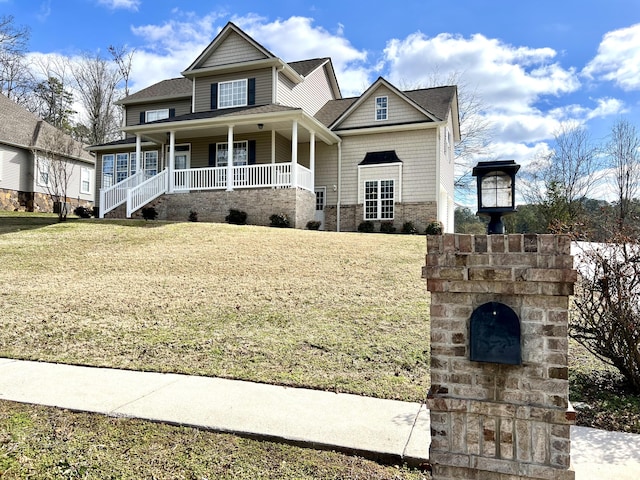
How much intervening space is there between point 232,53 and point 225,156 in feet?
15.0

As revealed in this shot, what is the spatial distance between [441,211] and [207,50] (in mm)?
12630

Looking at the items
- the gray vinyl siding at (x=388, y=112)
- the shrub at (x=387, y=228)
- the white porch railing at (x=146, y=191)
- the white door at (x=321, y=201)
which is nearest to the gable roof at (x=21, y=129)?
the white porch railing at (x=146, y=191)

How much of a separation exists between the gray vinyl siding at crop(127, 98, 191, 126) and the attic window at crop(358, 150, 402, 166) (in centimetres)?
979

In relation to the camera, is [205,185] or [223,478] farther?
[205,185]

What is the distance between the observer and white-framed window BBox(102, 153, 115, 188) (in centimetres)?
2369

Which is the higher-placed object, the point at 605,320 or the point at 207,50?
the point at 207,50

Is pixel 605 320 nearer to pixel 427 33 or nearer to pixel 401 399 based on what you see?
pixel 401 399

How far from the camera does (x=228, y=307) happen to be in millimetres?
7211

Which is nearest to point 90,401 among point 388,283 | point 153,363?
point 153,363

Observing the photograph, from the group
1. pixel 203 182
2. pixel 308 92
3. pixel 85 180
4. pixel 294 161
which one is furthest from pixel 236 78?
pixel 85 180

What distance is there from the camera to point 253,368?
503 cm

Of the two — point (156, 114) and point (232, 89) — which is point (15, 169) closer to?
point (156, 114)

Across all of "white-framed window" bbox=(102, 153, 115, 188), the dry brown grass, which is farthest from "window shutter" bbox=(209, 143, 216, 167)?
the dry brown grass

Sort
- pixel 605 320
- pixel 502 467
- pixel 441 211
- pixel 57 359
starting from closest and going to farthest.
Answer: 1. pixel 502 467
2. pixel 605 320
3. pixel 57 359
4. pixel 441 211
